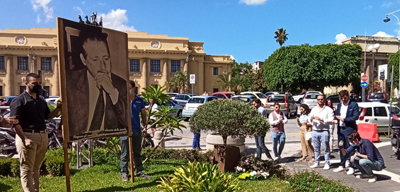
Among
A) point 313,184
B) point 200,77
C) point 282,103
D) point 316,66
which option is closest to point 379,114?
point 282,103

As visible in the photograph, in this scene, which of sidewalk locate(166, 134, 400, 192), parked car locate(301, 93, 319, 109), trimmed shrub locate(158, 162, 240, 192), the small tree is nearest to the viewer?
trimmed shrub locate(158, 162, 240, 192)

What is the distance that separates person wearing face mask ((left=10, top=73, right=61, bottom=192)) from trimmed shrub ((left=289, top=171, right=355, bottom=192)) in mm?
3871

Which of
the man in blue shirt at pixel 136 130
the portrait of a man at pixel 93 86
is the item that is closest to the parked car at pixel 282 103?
the man in blue shirt at pixel 136 130

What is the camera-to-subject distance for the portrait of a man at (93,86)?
513 centimetres

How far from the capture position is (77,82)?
5207 millimetres

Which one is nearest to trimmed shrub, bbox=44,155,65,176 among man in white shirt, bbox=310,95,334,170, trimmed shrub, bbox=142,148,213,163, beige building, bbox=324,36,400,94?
trimmed shrub, bbox=142,148,213,163

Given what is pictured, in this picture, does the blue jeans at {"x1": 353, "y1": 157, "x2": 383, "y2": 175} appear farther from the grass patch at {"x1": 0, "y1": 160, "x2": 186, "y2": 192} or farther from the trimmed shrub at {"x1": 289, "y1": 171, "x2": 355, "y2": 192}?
the grass patch at {"x1": 0, "y1": 160, "x2": 186, "y2": 192}

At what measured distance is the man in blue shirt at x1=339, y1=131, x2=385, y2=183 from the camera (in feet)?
22.1

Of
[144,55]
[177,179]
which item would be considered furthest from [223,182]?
[144,55]

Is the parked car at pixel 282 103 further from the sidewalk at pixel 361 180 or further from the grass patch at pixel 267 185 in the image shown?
the grass patch at pixel 267 185

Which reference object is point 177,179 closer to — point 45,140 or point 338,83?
point 45,140

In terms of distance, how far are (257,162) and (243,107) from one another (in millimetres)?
1293

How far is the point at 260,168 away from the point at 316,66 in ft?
139

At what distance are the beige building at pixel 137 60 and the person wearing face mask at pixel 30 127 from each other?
4704cm
